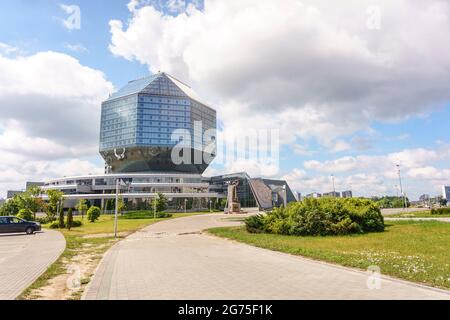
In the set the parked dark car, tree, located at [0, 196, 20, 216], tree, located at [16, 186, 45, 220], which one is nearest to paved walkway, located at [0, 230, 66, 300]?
the parked dark car

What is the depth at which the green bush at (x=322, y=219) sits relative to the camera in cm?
2078

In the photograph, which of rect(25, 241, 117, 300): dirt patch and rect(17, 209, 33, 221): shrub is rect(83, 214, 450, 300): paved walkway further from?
rect(17, 209, 33, 221): shrub

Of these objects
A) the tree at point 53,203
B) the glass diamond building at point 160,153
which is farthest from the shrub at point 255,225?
the glass diamond building at point 160,153

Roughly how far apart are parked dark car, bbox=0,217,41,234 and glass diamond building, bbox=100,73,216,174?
80.8m

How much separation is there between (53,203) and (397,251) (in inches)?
1680

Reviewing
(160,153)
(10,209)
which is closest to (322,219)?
(10,209)

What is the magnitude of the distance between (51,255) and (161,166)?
9948 cm

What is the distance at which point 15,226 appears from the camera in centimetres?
2947

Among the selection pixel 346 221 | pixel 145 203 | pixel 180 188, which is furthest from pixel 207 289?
pixel 180 188

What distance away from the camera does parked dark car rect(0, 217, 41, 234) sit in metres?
29.2

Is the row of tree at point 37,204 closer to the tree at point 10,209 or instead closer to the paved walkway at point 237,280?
the tree at point 10,209

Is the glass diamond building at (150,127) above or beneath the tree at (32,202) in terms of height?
above

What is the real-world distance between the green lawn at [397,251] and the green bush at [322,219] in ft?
4.53
